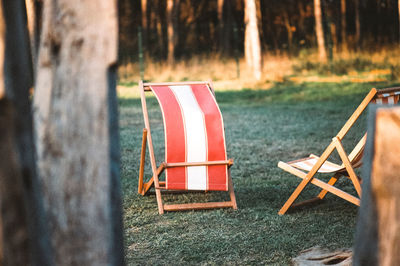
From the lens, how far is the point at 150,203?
4.74 meters

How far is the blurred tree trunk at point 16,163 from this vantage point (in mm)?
1531

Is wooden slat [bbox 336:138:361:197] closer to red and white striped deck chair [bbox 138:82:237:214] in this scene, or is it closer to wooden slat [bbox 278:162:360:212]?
wooden slat [bbox 278:162:360:212]

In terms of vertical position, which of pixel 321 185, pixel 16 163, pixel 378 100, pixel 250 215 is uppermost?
pixel 16 163

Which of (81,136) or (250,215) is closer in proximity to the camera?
(81,136)

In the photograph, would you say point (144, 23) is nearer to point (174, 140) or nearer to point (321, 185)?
point (174, 140)

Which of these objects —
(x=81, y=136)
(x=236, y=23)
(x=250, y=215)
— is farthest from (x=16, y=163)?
(x=236, y=23)

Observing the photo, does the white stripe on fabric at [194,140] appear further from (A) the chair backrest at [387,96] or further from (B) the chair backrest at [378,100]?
(A) the chair backrest at [387,96]

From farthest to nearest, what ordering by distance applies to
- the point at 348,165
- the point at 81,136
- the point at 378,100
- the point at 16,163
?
the point at 348,165
the point at 378,100
the point at 81,136
the point at 16,163

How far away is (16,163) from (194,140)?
3096 mm

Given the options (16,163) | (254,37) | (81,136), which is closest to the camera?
(16,163)

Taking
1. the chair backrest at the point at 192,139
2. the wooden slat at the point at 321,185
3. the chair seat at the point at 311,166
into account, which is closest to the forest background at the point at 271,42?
the chair seat at the point at 311,166

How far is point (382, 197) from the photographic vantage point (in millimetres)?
1822

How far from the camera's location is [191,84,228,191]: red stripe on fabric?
4484mm

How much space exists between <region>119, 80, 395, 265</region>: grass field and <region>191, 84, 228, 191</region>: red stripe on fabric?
0.85 feet
